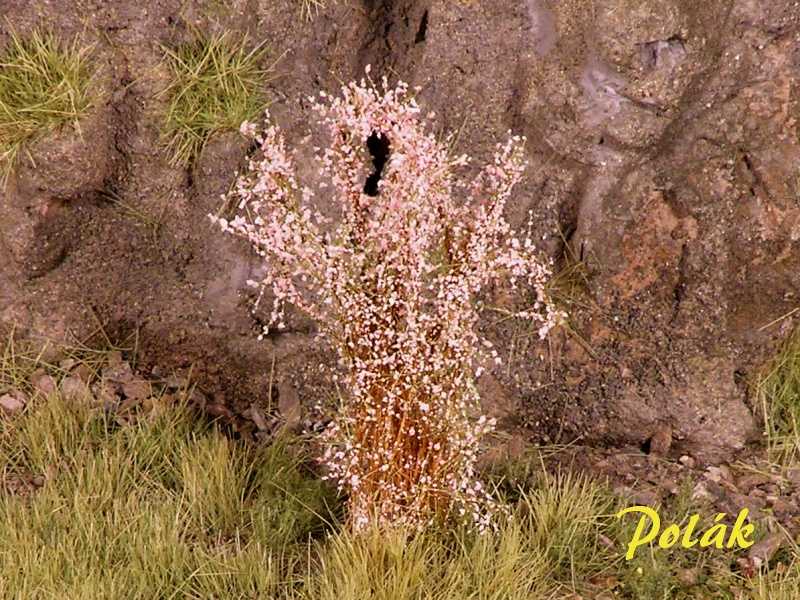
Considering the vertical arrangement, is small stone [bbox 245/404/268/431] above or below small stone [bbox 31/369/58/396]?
above

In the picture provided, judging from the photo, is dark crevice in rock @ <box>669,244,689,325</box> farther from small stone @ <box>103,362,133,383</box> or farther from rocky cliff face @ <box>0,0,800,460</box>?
small stone @ <box>103,362,133,383</box>

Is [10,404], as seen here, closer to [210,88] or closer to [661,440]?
[210,88]

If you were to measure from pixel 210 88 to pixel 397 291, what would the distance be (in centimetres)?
116

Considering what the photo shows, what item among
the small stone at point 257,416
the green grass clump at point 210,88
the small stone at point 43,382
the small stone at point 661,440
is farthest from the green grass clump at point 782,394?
the small stone at point 43,382

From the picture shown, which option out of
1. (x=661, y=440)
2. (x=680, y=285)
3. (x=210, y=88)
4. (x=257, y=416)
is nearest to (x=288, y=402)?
(x=257, y=416)

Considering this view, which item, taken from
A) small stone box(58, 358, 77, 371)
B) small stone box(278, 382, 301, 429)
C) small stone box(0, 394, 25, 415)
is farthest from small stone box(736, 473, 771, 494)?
A: small stone box(0, 394, 25, 415)

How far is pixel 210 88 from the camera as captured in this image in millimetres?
4102

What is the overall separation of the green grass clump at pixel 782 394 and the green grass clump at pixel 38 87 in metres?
2.43

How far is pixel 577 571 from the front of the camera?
12.0 ft

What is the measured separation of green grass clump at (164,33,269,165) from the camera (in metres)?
4.08

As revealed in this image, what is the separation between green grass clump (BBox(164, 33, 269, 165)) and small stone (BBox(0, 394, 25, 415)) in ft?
3.18

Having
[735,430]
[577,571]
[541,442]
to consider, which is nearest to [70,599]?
[577,571]

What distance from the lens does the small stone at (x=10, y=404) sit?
4180 mm

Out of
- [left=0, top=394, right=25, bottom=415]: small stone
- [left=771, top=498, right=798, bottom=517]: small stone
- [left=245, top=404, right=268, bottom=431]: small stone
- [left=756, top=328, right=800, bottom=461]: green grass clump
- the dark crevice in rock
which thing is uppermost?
the dark crevice in rock
